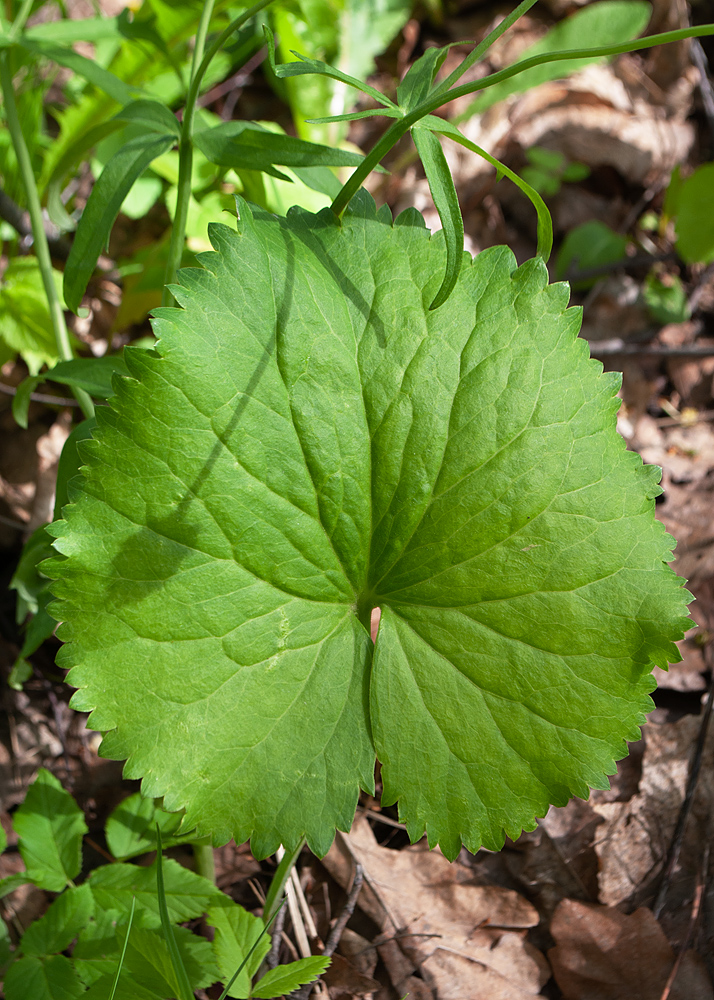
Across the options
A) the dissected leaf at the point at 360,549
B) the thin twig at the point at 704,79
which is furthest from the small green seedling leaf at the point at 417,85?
the thin twig at the point at 704,79

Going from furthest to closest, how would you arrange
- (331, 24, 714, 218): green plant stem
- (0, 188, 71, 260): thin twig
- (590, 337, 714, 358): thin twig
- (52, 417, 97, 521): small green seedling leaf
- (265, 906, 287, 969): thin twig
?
(590, 337, 714, 358): thin twig, (0, 188, 71, 260): thin twig, (265, 906, 287, 969): thin twig, (52, 417, 97, 521): small green seedling leaf, (331, 24, 714, 218): green plant stem

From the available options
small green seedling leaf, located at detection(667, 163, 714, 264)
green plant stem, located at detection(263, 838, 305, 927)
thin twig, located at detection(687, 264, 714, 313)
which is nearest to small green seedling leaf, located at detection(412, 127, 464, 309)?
green plant stem, located at detection(263, 838, 305, 927)

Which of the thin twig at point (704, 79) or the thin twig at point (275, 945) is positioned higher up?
the thin twig at point (704, 79)

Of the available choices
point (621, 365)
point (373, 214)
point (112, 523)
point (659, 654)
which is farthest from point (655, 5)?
point (112, 523)

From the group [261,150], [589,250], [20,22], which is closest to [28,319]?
[20,22]

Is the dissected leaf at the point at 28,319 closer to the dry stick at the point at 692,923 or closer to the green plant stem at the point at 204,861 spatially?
the green plant stem at the point at 204,861

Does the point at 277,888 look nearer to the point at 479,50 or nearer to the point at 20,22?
the point at 479,50

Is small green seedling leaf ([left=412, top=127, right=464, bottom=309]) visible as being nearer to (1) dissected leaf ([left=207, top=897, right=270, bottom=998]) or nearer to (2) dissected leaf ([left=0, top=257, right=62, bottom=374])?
(1) dissected leaf ([left=207, top=897, right=270, bottom=998])

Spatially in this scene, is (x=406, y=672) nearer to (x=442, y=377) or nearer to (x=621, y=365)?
(x=442, y=377)
